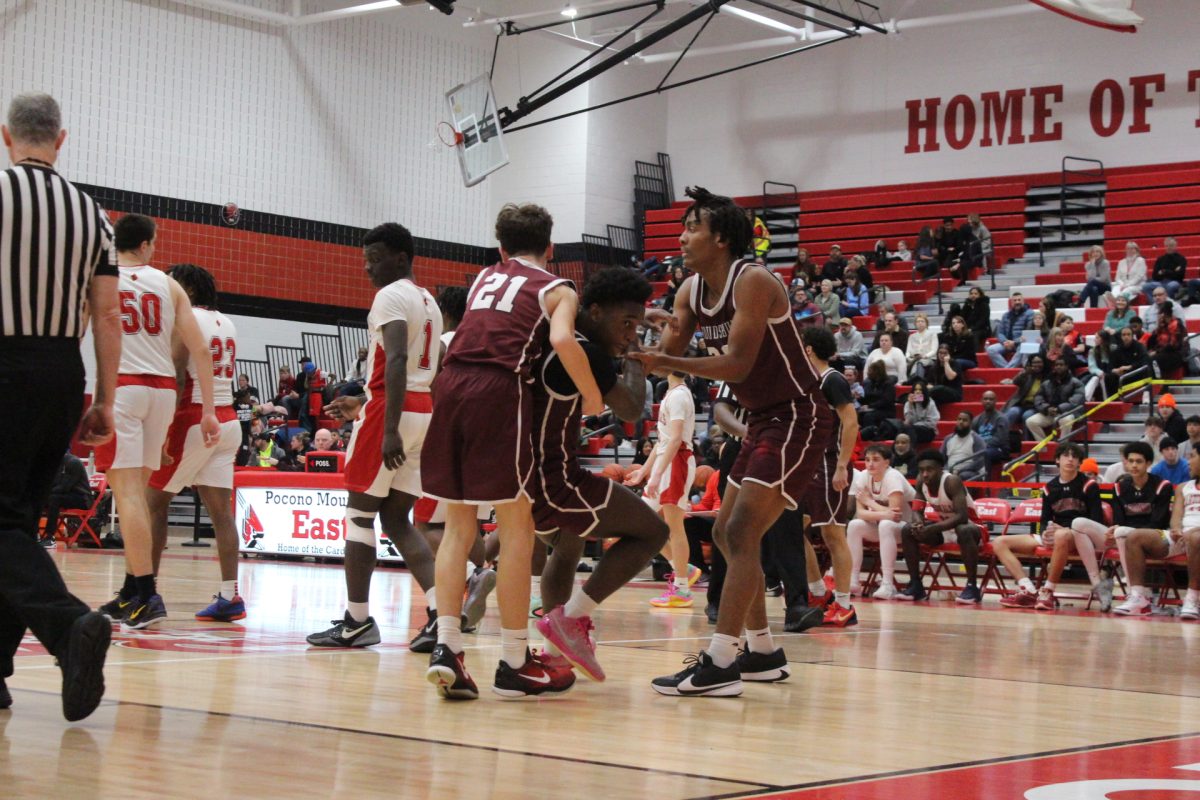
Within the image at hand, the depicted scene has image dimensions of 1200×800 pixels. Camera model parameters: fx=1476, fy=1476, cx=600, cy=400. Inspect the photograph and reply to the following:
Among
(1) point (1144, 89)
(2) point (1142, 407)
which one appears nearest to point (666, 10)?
(1) point (1144, 89)

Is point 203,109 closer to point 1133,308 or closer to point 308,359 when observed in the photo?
point 308,359

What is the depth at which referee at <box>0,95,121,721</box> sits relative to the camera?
13.2 feet

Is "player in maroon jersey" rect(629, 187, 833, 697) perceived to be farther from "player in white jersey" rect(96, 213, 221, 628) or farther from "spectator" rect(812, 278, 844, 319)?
"spectator" rect(812, 278, 844, 319)

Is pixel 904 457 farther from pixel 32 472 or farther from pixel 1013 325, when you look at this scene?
pixel 32 472

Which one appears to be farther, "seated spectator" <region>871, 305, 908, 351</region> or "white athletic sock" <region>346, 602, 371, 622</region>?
"seated spectator" <region>871, 305, 908, 351</region>

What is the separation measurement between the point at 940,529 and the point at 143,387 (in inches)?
311

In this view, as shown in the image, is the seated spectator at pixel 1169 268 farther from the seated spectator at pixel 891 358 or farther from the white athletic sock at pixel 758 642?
the white athletic sock at pixel 758 642

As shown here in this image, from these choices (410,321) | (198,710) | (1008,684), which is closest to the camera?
(198,710)

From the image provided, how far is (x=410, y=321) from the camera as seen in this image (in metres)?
6.78

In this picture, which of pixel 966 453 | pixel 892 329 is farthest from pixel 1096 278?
pixel 966 453

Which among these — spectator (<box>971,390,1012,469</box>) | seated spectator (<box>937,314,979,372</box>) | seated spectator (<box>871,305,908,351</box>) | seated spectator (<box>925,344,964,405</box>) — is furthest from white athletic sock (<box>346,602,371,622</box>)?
seated spectator (<box>871,305,908,351</box>)

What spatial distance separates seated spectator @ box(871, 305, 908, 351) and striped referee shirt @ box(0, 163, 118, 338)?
58.4ft

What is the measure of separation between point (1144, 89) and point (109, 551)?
1845 centimetres

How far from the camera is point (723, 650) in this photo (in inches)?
213
